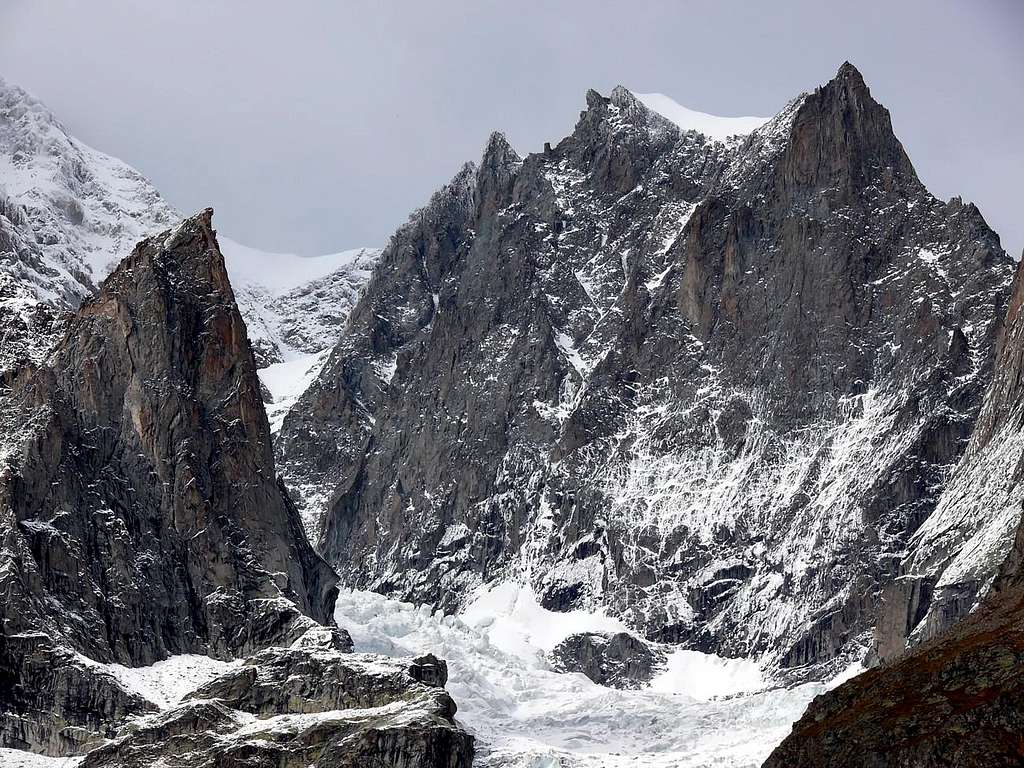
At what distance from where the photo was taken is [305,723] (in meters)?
188

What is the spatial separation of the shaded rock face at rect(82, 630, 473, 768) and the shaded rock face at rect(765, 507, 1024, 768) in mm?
56038

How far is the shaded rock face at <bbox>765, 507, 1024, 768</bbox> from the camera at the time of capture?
368 ft

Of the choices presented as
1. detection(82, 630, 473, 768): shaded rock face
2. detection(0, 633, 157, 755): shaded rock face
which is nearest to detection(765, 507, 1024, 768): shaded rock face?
detection(82, 630, 473, 768): shaded rock face

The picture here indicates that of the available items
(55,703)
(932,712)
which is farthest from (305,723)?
(932,712)

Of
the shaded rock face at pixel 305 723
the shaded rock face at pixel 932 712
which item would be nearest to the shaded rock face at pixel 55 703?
the shaded rock face at pixel 305 723

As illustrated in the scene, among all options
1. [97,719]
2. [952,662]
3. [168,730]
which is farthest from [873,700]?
[97,719]

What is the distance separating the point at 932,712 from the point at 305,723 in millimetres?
79852

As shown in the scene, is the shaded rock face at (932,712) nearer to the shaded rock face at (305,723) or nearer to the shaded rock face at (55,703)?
the shaded rock face at (305,723)

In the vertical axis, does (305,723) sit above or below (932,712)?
below

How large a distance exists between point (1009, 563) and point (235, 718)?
6443 centimetres

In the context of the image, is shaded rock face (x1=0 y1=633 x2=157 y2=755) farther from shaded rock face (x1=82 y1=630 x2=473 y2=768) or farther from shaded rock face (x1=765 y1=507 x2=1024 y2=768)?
shaded rock face (x1=765 y1=507 x2=1024 y2=768)

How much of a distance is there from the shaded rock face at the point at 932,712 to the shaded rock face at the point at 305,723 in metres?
56.0

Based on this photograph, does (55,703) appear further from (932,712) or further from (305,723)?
(932,712)

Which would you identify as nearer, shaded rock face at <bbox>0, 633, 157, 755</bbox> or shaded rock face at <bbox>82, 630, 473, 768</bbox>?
shaded rock face at <bbox>82, 630, 473, 768</bbox>
